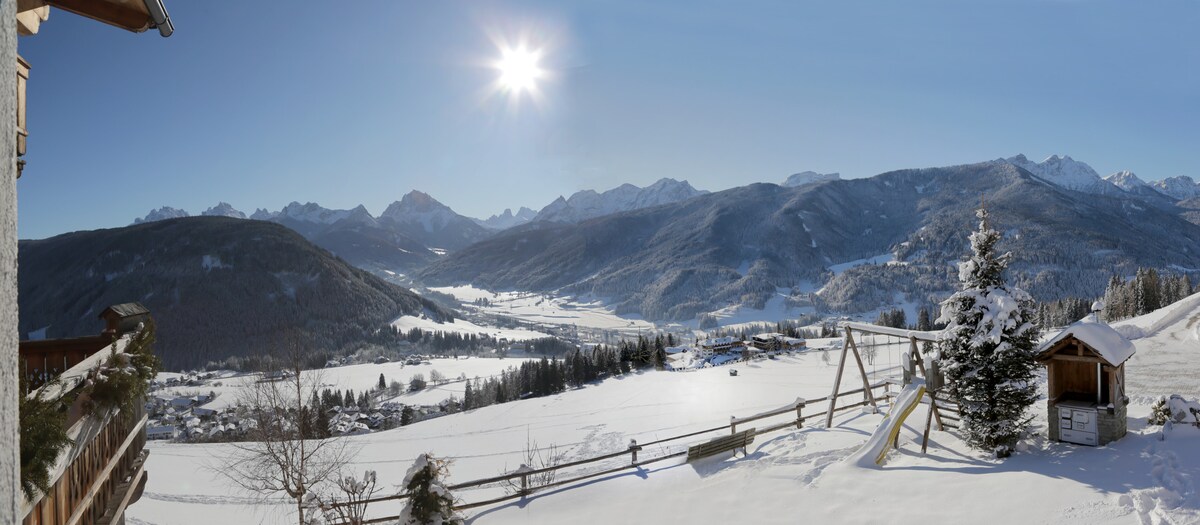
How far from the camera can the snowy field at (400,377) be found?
98875 mm

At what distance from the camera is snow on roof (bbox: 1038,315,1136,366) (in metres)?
12.1

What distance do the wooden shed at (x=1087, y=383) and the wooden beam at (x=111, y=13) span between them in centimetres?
1617

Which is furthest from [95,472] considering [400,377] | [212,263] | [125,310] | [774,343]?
[212,263]

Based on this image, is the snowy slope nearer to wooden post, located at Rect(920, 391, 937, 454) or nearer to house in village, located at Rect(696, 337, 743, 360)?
wooden post, located at Rect(920, 391, 937, 454)

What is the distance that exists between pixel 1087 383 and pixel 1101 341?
138cm

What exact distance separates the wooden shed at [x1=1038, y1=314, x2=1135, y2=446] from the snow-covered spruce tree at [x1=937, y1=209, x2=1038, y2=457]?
81cm

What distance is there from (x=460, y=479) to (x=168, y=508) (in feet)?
35.4

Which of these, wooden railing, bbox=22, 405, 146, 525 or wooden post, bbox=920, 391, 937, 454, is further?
wooden post, bbox=920, 391, 937, 454

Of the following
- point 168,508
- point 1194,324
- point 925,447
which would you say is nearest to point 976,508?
point 925,447

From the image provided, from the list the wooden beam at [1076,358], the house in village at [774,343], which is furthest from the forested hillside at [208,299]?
the wooden beam at [1076,358]

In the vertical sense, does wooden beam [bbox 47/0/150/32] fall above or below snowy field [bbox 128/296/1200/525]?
above

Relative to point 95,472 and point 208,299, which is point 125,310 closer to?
point 95,472

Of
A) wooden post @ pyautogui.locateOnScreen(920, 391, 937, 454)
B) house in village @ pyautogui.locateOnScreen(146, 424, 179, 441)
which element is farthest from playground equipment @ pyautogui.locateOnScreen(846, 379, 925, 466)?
house in village @ pyautogui.locateOnScreen(146, 424, 179, 441)

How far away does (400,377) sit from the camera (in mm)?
123688
